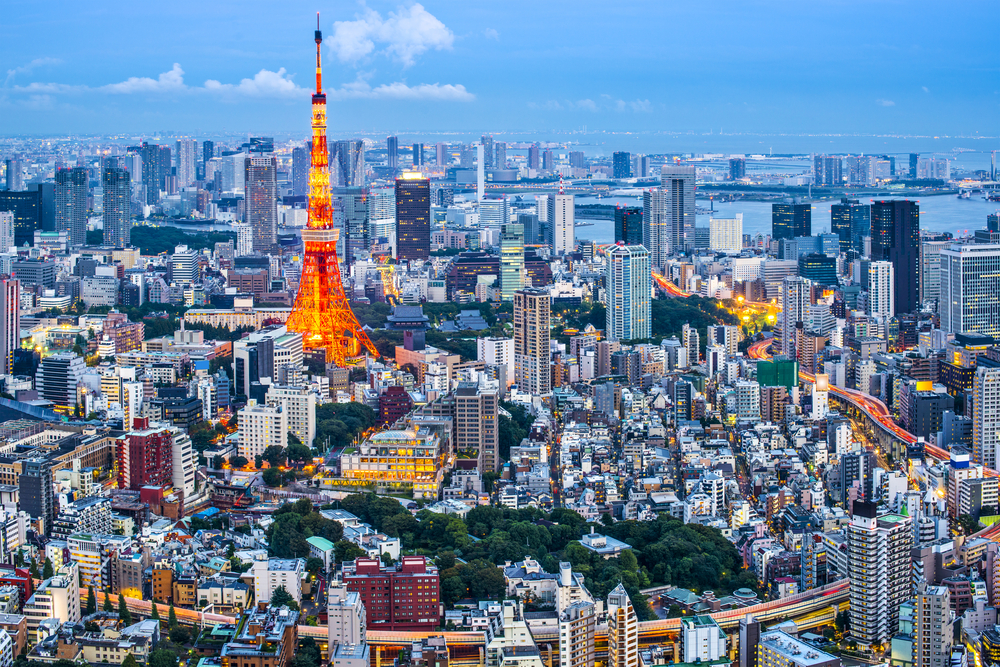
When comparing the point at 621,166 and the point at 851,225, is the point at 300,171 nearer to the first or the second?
the point at 621,166

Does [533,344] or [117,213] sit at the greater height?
[117,213]

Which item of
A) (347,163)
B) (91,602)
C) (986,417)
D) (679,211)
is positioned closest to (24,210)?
(347,163)

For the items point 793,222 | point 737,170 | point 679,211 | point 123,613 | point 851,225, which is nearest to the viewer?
point 123,613

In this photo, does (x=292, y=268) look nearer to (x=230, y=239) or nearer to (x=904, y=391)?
(x=230, y=239)

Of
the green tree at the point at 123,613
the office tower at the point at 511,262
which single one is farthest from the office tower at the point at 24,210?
the green tree at the point at 123,613

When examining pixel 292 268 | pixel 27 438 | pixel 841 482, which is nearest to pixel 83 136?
pixel 292 268

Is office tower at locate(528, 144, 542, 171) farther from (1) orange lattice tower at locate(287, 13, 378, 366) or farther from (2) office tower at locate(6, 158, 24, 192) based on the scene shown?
(1) orange lattice tower at locate(287, 13, 378, 366)
